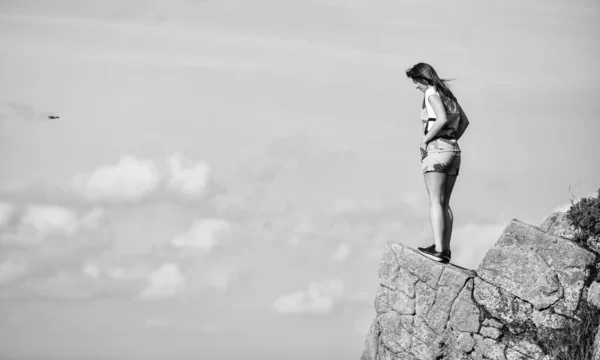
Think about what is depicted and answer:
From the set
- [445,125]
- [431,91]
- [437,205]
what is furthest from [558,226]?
[431,91]

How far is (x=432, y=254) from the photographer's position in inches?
560

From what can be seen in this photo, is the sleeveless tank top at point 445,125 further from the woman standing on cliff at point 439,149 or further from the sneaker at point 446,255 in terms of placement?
the sneaker at point 446,255

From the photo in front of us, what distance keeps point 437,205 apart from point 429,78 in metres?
2.49

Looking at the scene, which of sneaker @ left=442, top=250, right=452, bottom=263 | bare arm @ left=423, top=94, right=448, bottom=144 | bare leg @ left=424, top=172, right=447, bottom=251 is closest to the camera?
bare arm @ left=423, top=94, right=448, bottom=144

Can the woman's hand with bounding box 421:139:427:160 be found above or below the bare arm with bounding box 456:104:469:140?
below

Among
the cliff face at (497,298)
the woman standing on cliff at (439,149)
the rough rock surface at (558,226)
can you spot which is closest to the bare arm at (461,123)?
the woman standing on cliff at (439,149)

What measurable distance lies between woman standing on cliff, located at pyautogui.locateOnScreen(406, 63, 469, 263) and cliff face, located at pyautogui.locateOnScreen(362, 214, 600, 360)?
1.87 feet

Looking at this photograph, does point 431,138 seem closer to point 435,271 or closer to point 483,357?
point 435,271

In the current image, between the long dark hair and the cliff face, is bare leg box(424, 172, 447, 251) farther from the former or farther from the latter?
the long dark hair

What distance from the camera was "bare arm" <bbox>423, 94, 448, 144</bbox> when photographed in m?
13.9

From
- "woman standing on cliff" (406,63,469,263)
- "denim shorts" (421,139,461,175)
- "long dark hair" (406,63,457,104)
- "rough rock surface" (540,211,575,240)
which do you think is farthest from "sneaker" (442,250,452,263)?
"long dark hair" (406,63,457,104)

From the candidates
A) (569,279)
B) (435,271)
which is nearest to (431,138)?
(435,271)

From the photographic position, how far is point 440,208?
46.2ft

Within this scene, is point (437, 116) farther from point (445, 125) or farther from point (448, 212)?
point (448, 212)
